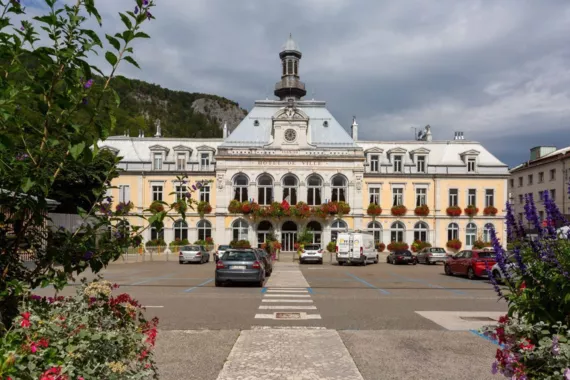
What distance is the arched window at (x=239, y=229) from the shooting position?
48469mm

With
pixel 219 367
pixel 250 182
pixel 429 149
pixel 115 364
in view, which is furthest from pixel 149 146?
pixel 115 364

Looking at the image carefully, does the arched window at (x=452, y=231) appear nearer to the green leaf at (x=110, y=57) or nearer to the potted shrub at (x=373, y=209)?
the potted shrub at (x=373, y=209)

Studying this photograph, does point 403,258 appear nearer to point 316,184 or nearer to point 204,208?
point 316,184

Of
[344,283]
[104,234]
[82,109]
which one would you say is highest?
[82,109]

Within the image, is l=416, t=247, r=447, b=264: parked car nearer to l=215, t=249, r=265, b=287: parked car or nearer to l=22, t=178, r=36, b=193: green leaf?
l=215, t=249, r=265, b=287: parked car

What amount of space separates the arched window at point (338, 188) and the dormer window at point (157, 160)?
18.5m

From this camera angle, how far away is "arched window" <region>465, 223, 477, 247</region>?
49812mm

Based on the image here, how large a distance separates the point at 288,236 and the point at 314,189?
5.51 m

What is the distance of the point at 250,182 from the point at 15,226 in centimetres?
4507

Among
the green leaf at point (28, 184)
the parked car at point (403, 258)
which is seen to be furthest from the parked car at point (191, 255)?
the green leaf at point (28, 184)

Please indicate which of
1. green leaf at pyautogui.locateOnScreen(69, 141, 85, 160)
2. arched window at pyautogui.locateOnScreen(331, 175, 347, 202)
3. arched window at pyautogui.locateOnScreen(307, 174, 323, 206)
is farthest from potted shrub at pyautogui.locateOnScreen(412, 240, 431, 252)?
green leaf at pyautogui.locateOnScreen(69, 141, 85, 160)

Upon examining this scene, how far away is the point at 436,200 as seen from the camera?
165ft

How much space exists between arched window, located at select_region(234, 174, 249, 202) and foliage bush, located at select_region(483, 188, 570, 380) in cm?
4435

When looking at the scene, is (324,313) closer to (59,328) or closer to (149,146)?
(59,328)
